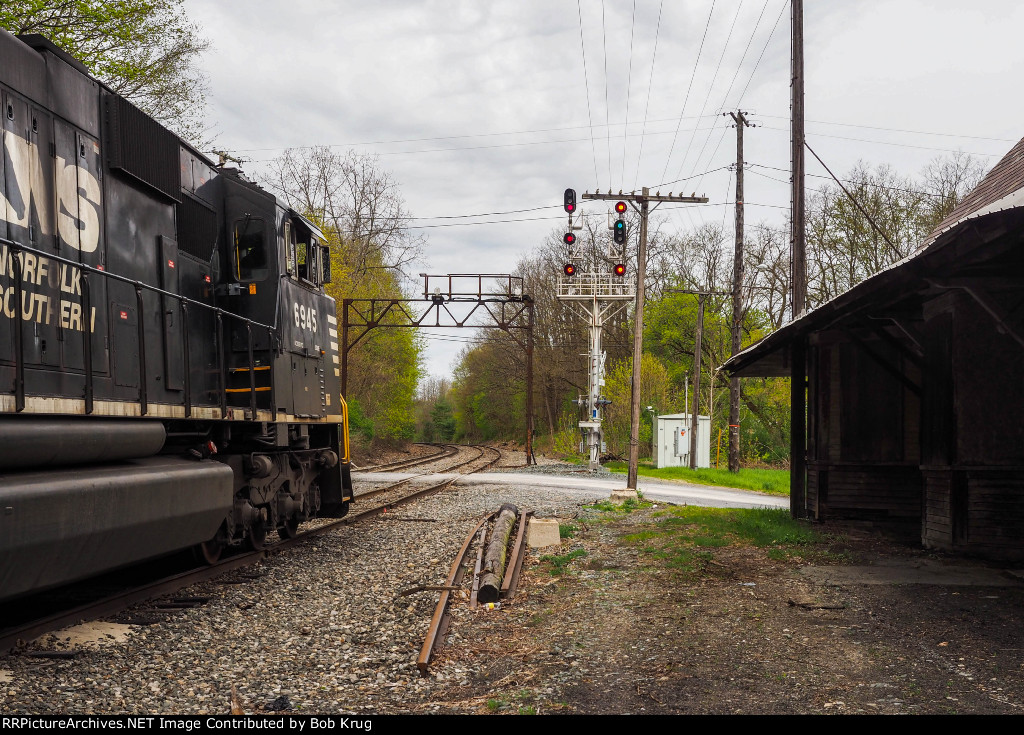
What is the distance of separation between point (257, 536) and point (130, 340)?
132 inches

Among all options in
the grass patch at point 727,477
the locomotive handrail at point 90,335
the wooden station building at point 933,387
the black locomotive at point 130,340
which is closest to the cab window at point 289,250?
the black locomotive at point 130,340

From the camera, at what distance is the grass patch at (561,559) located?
28.9ft

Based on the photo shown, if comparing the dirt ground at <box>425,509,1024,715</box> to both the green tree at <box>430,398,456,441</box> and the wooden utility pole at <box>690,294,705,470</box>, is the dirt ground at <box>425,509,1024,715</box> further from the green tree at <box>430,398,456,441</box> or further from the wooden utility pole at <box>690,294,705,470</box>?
the green tree at <box>430,398,456,441</box>

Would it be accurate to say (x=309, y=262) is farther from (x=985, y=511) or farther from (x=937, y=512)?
(x=985, y=511)

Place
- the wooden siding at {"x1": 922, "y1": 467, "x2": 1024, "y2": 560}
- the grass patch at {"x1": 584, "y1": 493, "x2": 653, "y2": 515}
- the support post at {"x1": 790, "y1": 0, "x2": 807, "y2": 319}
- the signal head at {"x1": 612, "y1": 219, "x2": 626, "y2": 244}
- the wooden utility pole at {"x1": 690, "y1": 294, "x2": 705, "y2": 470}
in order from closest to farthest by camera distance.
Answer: the wooden siding at {"x1": 922, "y1": 467, "x2": 1024, "y2": 560} → the support post at {"x1": 790, "y1": 0, "x2": 807, "y2": 319} → the grass patch at {"x1": 584, "y1": 493, "x2": 653, "y2": 515} → the signal head at {"x1": 612, "y1": 219, "x2": 626, "y2": 244} → the wooden utility pole at {"x1": 690, "y1": 294, "x2": 705, "y2": 470}

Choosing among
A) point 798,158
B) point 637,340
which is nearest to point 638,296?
point 637,340

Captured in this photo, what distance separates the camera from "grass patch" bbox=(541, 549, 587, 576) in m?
8.80

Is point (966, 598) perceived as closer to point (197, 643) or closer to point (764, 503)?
point (197, 643)

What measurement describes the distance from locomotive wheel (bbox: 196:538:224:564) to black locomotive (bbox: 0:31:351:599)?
6cm

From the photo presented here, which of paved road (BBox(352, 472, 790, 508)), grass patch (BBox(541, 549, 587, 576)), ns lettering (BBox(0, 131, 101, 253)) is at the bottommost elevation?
paved road (BBox(352, 472, 790, 508))

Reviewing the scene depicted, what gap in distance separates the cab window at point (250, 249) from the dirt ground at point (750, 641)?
4.63 metres

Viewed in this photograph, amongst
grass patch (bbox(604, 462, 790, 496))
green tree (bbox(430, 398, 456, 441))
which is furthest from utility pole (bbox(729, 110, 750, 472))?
green tree (bbox(430, 398, 456, 441))

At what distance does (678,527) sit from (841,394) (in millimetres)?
3081
